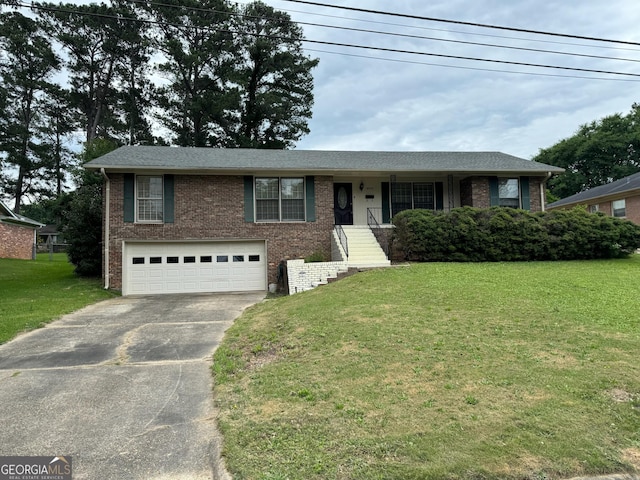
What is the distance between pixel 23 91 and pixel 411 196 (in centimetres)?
3461

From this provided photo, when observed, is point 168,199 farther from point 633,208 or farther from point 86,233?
point 633,208

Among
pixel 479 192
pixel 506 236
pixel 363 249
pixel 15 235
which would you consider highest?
pixel 479 192

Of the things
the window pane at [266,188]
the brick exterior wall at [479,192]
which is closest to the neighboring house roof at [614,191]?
the brick exterior wall at [479,192]

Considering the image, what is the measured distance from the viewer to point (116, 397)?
13.4 ft

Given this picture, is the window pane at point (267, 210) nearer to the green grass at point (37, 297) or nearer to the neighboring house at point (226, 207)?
the neighboring house at point (226, 207)

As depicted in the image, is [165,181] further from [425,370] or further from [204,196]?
[425,370]

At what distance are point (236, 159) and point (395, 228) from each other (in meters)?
6.35

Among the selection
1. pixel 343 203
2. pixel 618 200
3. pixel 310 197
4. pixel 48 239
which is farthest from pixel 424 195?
pixel 48 239

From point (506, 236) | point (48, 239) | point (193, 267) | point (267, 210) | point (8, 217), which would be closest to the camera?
point (506, 236)

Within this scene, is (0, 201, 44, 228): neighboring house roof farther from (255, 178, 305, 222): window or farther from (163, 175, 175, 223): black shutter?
(255, 178, 305, 222): window

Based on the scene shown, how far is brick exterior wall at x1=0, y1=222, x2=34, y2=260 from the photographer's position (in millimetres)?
23734

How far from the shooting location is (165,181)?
1257 centimetres

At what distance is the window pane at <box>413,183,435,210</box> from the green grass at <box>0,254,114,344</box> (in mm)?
11648

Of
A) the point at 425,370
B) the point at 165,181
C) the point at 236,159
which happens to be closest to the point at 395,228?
the point at 236,159
